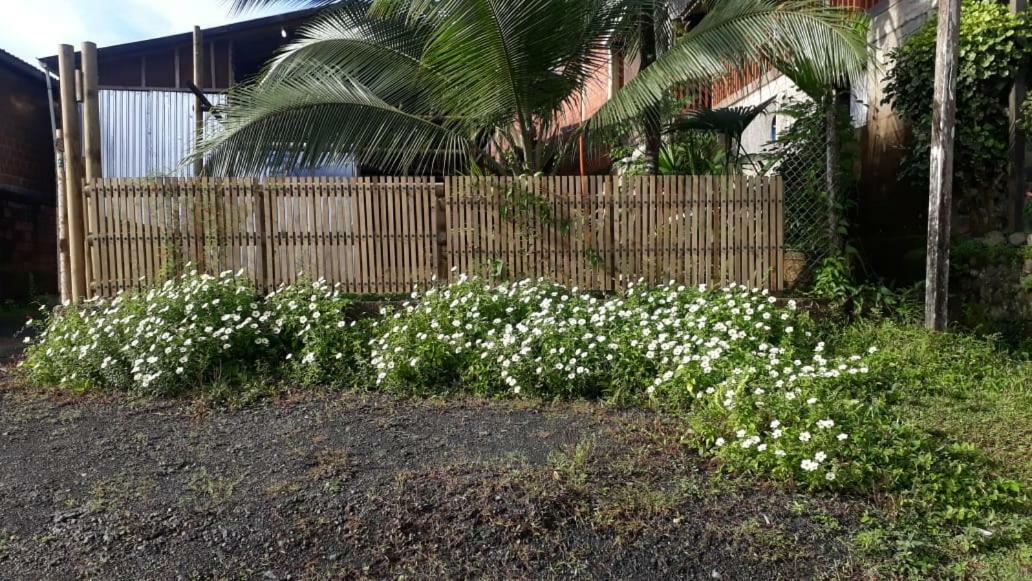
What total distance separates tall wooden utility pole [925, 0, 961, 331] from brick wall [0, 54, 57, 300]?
496 inches

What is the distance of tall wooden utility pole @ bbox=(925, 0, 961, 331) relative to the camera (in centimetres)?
589

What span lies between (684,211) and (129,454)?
4724mm

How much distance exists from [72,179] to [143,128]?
491 centimetres

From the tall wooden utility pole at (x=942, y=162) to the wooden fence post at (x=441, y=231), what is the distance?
3965 mm

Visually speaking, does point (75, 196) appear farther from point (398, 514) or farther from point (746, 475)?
point (746, 475)

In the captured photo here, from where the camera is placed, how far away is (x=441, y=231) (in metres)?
6.95

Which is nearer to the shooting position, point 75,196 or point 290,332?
point 290,332

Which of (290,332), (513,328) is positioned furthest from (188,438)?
(513,328)

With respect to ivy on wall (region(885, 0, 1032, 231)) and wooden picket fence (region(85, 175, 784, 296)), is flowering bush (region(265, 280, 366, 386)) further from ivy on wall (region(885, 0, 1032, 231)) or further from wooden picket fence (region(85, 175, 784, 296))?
ivy on wall (region(885, 0, 1032, 231))

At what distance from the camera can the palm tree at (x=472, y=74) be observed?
646 centimetres

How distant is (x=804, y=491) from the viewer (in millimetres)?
3578

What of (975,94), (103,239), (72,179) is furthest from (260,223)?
(975,94)

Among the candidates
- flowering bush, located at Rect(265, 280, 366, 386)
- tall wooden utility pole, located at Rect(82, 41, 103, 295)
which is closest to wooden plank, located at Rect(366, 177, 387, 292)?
flowering bush, located at Rect(265, 280, 366, 386)

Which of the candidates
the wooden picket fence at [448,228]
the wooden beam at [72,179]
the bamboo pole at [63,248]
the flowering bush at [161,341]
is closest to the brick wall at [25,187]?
the bamboo pole at [63,248]
